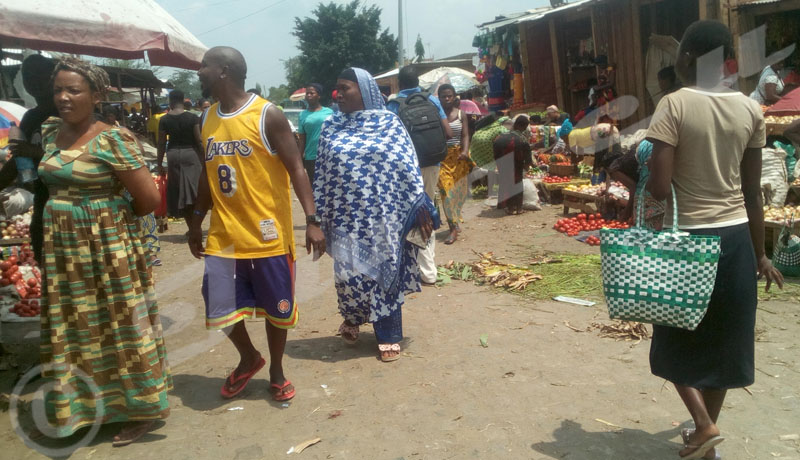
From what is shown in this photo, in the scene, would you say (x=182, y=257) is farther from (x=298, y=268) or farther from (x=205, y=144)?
(x=205, y=144)

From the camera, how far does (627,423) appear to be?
3.31 m

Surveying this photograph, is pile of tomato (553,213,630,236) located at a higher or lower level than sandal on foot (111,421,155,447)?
lower

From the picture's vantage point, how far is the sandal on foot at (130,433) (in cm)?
324

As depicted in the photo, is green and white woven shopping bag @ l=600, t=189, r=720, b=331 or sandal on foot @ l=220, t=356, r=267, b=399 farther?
sandal on foot @ l=220, t=356, r=267, b=399

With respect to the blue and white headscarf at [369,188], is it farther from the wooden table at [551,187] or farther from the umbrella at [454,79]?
the umbrella at [454,79]

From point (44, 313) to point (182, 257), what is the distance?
5094 millimetres

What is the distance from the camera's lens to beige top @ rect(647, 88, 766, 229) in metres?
2.61

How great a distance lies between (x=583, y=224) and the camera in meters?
8.28

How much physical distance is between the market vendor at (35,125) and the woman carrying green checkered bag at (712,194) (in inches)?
130

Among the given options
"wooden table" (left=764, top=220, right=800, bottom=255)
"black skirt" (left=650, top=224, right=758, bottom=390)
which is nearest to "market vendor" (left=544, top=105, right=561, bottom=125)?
"wooden table" (left=764, top=220, right=800, bottom=255)

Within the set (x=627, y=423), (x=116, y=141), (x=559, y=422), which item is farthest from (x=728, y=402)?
(x=116, y=141)

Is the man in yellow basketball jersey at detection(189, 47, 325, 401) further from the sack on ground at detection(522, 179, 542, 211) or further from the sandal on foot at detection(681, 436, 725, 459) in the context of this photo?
the sack on ground at detection(522, 179, 542, 211)

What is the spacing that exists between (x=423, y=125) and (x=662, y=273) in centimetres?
378

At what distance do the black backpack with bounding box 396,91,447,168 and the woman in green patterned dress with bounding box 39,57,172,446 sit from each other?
324 centimetres
